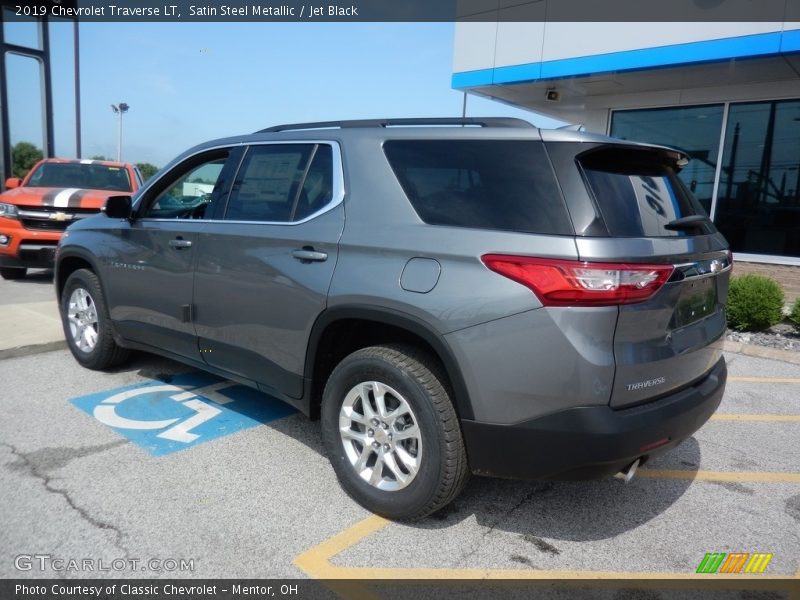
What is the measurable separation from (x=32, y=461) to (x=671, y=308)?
343cm

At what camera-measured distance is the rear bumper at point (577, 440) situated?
2.26 meters

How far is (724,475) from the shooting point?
3506 millimetres

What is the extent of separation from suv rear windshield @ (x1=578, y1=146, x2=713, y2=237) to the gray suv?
1 centimetres

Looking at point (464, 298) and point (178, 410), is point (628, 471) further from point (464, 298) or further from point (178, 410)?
point (178, 410)

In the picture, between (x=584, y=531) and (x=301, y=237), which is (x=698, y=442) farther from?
(x=301, y=237)

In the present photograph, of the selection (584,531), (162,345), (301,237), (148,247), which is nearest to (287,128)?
(301,237)

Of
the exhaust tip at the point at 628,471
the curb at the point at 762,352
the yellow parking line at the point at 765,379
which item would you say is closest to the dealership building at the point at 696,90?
the curb at the point at 762,352

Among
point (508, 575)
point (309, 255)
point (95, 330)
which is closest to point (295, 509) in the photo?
point (508, 575)

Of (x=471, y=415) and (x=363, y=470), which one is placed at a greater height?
(x=471, y=415)

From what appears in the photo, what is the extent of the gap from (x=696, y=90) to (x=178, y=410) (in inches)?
384

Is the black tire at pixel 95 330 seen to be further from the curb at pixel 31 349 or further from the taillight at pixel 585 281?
the taillight at pixel 585 281

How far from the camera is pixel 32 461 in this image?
325 centimetres

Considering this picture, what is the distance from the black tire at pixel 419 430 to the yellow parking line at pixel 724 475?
150 centimetres

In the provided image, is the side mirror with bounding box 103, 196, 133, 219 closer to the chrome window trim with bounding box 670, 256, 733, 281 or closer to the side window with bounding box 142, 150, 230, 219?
the side window with bounding box 142, 150, 230, 219
